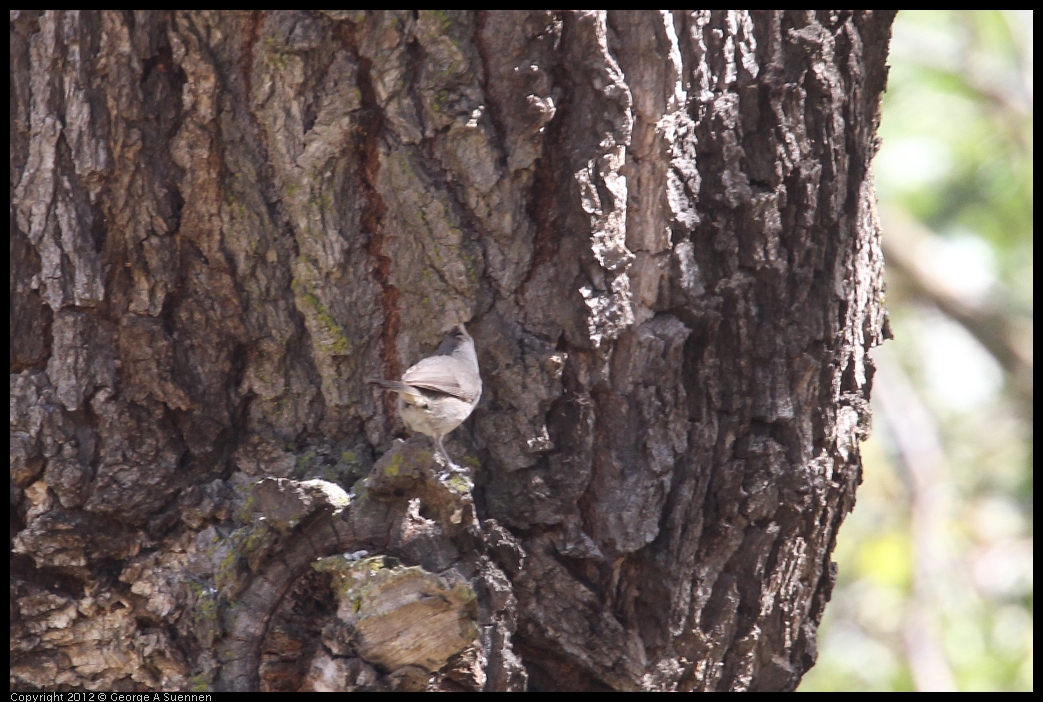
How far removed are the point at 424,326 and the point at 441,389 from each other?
34 centimetres

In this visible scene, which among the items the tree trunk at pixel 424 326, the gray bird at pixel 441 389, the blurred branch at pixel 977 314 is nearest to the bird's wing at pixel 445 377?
the gray bird at pixel 441 389

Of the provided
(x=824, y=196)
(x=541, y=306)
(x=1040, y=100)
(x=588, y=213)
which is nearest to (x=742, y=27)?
(x=824, y=196)

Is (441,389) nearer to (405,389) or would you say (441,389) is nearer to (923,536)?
(405,389)

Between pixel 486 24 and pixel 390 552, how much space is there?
156cm

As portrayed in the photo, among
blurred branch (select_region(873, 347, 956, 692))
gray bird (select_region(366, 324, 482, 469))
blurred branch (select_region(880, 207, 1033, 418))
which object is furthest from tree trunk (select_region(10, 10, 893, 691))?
blurred branch (select_region(880, 207, 1033, 418))

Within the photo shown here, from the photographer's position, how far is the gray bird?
8.04ft

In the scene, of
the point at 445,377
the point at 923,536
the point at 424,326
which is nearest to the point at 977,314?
the point at 923,536

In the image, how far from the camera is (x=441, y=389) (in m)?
2.42

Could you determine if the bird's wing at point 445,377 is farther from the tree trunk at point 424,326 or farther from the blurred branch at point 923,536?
the blurred branch at point 923,536

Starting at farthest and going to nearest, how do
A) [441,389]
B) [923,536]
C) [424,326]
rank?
[923,536] < [424,326] < [441,389]

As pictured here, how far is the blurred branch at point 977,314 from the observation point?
6516 mm

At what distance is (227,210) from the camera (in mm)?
2602

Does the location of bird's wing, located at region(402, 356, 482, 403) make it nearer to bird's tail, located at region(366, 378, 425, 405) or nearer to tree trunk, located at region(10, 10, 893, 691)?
bird's tail, located at region(366, 378, 425, 405)

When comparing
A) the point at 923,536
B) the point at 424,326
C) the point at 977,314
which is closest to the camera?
the point at 424,326
